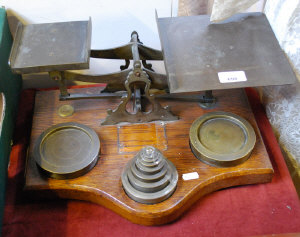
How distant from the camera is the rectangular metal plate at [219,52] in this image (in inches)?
58.2

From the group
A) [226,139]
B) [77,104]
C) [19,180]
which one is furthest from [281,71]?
[19,180]

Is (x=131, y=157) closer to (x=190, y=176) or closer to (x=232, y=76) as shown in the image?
(x=190, y=176)

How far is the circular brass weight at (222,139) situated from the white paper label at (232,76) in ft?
0.86

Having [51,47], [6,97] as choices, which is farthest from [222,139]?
[6,97]

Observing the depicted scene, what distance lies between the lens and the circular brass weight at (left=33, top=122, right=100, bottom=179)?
60.7 inches

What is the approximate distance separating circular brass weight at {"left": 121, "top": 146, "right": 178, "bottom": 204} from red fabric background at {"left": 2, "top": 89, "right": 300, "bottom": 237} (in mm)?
159

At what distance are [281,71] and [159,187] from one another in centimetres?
67

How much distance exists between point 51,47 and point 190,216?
0.91 metres

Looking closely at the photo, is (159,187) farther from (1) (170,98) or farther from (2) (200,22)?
(2) (200,22)

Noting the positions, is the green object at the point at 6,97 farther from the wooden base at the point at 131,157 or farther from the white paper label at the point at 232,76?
the white paper label at the point at 232,76

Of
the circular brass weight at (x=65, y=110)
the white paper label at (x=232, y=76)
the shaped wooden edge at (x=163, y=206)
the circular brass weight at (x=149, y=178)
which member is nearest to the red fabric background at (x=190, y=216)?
the shaped wooden edge at (x=163, y=206)

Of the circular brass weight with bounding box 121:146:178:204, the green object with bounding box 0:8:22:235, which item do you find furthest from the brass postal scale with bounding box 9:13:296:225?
the green object with bounding box 0:8:22:235

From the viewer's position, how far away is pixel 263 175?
1644mm

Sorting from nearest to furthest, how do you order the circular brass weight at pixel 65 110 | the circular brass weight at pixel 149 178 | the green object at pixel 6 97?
the circular brass weight at pixel 149 178 < the green object at pixel 6 97 < the circular brass weight at pixel 65 110
